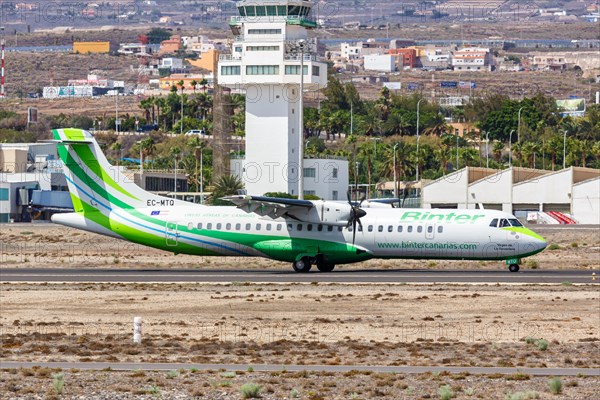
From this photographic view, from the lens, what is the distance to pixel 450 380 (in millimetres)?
26297

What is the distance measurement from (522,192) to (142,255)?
44.5m

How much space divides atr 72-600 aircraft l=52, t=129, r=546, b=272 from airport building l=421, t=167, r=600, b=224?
46.8 metres

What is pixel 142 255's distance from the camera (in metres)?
65.0

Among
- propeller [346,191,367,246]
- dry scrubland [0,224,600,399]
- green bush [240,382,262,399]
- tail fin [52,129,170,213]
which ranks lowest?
dry scrubland [0,224,600,399]

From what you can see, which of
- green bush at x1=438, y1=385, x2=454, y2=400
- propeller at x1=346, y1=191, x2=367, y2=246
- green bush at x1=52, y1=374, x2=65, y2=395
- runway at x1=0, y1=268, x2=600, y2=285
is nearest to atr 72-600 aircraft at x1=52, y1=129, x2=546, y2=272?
propeller at x1=346, y1=191, x2=367, y2=246

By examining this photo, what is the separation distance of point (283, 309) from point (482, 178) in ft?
214

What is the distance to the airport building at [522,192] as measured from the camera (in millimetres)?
97312

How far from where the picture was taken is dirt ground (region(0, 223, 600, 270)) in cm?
5809

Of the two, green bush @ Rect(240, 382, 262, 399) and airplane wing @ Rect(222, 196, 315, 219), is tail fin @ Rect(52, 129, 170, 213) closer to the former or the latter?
airplane wing @ Rect(222, 196, 315, 219)

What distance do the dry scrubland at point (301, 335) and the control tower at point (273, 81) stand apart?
52.0 m

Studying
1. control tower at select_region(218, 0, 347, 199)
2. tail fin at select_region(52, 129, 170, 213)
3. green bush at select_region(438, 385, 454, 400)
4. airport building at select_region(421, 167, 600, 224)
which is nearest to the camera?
green bush at select_region(438, 385, 454, 400)

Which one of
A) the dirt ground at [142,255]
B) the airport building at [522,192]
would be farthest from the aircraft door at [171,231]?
the airport building at [522,192]

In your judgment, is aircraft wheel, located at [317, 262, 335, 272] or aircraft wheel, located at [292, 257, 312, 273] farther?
aircraft wheel, located at [317, 262, 335, 272]

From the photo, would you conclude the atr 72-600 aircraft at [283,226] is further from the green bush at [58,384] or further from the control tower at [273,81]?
the control tower at [273,81]
